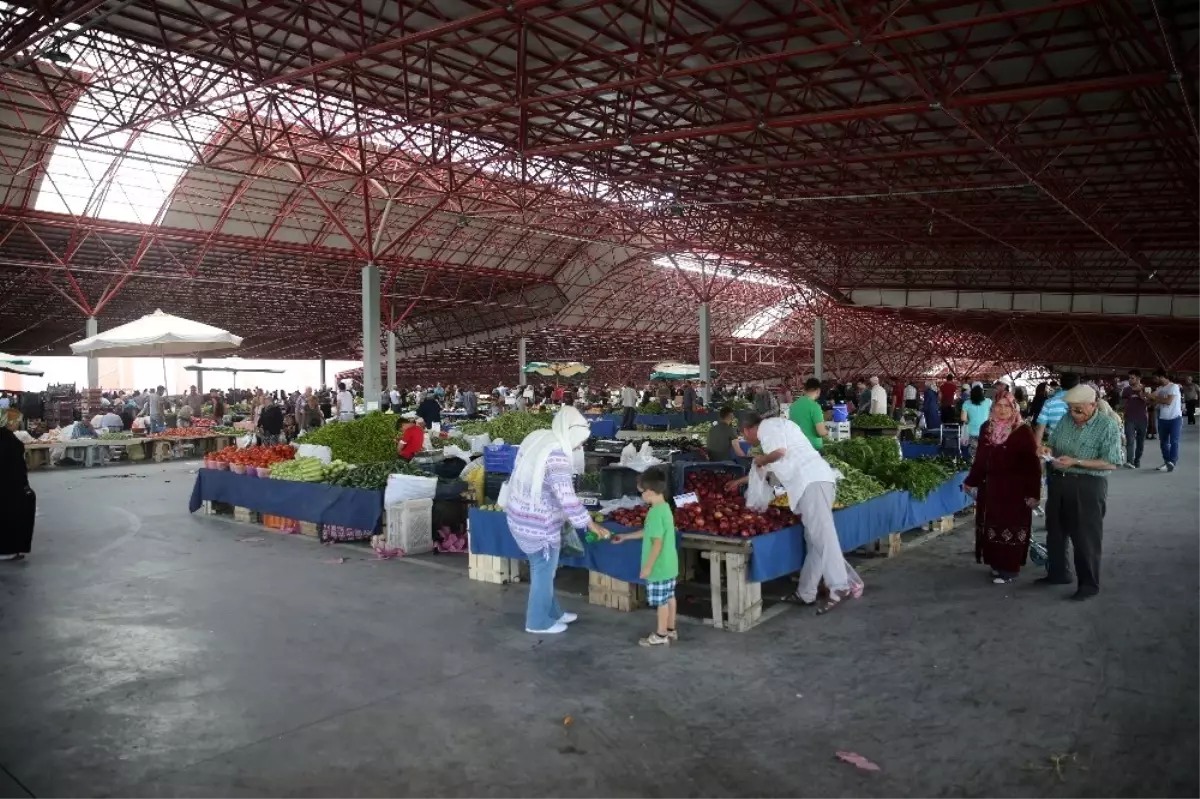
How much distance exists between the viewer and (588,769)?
3.62 meters

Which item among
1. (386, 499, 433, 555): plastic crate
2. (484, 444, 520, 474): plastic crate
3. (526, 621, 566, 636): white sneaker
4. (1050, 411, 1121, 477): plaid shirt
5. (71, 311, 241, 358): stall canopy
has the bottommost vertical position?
(526, 621, 566, 636): white sneaker

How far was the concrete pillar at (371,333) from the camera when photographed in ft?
69.3

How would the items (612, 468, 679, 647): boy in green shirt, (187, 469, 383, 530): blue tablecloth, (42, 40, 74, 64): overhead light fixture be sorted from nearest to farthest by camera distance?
(612, 468, 679, 647): boy in green shirt < (187, 469, 383, 530): blue tablecloth < (42, 40, 74, 64): overhead light fixture

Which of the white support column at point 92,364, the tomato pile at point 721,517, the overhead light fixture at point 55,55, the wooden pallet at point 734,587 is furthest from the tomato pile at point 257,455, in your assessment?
the white support column at point 92,364

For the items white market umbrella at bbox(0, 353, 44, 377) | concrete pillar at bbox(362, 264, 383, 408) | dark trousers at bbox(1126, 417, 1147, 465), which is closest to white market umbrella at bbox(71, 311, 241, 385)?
white market umbrella at bbox(0, 353, 44, 377)

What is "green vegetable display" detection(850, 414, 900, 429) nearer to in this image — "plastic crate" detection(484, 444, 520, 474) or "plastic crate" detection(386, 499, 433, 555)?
"plastic crate" detection(484, 444, 520, 474)

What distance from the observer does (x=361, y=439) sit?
10430 millimetres

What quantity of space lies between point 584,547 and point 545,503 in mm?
897

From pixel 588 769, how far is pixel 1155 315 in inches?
1265

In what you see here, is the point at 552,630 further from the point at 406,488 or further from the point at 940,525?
the point at 940,525

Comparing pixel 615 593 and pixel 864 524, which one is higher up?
pixel 864 524

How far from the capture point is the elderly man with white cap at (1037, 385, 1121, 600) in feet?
19.2

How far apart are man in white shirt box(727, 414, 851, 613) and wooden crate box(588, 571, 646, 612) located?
121 cm

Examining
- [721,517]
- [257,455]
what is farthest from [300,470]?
[721,517]
